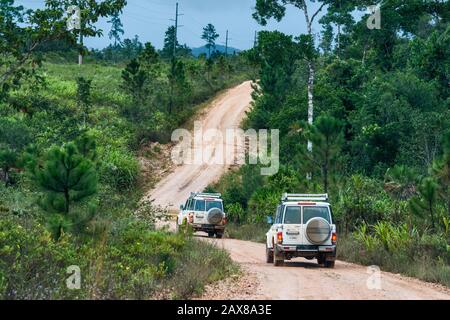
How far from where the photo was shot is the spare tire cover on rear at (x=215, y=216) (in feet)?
97.1

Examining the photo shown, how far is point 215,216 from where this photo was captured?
29672 millimetres

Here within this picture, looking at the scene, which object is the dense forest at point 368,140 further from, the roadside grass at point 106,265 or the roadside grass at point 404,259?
the roadside grass at point 106,265

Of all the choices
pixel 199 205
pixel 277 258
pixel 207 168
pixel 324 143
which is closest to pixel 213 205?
pixel 199 205

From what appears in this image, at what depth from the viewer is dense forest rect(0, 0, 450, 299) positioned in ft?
45.2

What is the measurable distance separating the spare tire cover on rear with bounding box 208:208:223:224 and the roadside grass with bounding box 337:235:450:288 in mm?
7668

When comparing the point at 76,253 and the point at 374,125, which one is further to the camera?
the point at 374,125

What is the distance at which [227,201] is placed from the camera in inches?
1486

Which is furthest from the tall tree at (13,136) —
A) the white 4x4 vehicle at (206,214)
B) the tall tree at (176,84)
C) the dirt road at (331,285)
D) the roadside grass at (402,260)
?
the dirt road at (331,285)

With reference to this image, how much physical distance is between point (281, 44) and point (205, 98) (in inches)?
1328

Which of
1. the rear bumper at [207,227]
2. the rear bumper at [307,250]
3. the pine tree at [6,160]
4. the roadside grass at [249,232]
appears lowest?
the roadside grass at [249,232]

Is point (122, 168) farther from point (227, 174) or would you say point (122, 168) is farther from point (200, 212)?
point (200, 212)

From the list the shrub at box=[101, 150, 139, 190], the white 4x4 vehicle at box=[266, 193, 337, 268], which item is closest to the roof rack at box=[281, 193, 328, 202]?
the white 4x4 vehicle at box=[266, 193, 337, 268]
